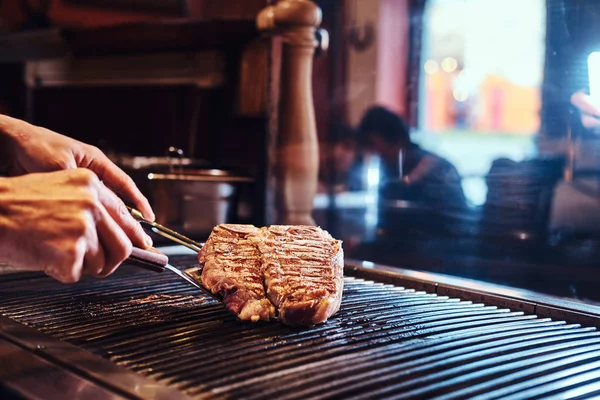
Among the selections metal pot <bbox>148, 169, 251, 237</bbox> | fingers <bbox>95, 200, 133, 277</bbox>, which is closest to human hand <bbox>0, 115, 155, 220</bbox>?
fingers <bbox>95, 200, 133, 277</bbox>

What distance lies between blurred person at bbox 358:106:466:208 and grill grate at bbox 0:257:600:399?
1.06m

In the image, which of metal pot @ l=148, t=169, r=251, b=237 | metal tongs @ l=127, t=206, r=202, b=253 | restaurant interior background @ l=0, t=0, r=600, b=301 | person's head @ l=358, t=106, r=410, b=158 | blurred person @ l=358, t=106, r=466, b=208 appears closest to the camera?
metal tongs @ l=127, t=206, r=202, b=253

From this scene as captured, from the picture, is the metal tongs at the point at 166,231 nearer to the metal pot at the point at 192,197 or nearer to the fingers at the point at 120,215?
the fingers at the point at 120,215

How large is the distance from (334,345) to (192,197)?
1.58 metres

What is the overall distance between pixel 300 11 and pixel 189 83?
3.18ft

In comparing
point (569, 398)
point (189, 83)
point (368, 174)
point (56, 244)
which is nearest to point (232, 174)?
point (368, 174)

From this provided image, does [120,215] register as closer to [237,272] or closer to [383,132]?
[237,272]

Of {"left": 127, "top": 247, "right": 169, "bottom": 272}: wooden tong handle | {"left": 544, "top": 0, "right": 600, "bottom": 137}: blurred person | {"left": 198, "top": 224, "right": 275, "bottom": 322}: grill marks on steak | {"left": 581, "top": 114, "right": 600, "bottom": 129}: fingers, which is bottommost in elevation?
{"left": 198, "top": 224, "right": 275, "bottom": 322}: grill marks on steak

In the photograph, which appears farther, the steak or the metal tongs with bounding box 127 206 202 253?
the metal tongs with bounding box 127 206 202 253

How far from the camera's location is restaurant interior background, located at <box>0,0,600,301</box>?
2838 millimetres

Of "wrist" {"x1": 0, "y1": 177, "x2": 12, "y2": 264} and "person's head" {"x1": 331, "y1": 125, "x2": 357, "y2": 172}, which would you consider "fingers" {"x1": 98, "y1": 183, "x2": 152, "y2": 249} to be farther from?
"person's head" {"x1": 331, "y1": 125, "x2": 357, "y2": 172}

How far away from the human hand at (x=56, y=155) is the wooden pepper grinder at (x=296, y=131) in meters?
1.33

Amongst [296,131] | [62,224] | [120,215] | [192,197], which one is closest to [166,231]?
[120,215]

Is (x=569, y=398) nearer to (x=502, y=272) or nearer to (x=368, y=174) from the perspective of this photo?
(x=502, y=272)
